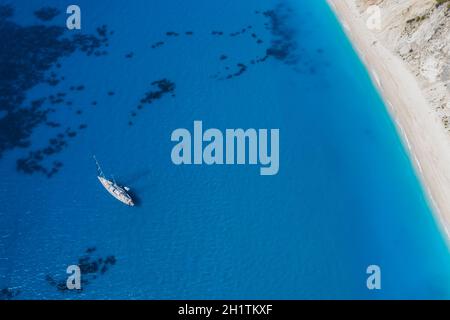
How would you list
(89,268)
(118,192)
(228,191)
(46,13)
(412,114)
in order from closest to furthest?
(89,268), (118,192), (228,191), (412,114), (46,13)

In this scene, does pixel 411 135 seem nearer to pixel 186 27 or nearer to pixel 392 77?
pixel 392 77

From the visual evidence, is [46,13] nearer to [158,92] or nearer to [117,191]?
[158,92]

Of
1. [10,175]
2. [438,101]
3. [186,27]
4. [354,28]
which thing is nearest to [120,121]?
[10,175]

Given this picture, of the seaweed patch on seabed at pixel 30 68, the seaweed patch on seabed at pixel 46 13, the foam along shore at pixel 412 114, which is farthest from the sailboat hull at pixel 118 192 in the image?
the seaweed patch on seabed at pixel 46 13

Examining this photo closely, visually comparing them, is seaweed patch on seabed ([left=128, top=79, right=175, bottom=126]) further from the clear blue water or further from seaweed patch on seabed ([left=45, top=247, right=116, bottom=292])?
seaweed patch on seabed ([left=45, top=247, right=116, bottom=292])

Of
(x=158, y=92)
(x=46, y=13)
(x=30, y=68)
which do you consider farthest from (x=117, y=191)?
(x=46, y=13)

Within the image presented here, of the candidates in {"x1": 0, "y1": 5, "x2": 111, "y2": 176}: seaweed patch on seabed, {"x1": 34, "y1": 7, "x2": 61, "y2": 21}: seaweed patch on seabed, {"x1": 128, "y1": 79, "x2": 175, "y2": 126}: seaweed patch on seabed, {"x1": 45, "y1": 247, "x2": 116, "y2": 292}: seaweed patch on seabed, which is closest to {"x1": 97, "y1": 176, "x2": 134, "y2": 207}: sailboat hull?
{"x1": 45, "y1": 247, "x2": 116, "y2": 292}: seaweed patch on seabed
